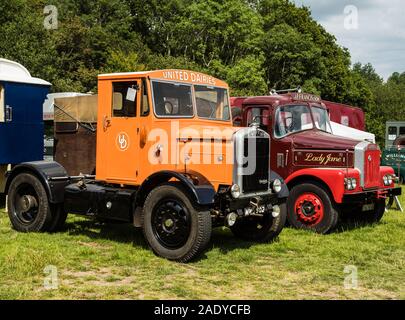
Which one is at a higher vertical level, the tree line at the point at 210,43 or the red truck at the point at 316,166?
the tree line at the point at 210,43

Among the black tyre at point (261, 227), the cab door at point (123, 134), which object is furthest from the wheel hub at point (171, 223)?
the black tyre at point (261, 227)

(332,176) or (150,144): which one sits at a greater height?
(150,144)

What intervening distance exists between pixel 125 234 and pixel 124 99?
7.60 ft

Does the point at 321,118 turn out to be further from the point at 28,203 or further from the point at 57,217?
the point at 28,203

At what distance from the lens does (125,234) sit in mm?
8664

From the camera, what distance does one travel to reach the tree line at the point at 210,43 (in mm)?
30562

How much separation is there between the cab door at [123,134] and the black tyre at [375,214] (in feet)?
16.8

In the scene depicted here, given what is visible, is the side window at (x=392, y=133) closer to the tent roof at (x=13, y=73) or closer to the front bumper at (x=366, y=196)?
the front bumper at (x=366, y=196)

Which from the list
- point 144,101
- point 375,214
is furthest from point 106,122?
point 375,214

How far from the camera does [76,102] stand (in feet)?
31.8

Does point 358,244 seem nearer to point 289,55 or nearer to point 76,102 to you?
point 76,102

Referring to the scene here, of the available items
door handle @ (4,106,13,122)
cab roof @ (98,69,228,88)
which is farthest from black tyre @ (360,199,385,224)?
door handle @ (4,106,13,122)

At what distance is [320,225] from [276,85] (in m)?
31.6

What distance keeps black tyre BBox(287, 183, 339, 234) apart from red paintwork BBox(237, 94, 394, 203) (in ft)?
0.68
